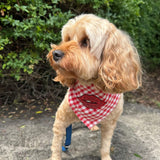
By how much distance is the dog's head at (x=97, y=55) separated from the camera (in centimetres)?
170

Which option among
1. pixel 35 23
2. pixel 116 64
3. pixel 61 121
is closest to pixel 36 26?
pixel 35 23

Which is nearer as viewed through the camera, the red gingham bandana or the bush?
the red gingham bandana

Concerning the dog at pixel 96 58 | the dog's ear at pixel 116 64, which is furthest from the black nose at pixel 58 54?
the dog's ear at pixel 116 64

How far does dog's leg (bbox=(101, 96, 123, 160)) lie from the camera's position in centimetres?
225

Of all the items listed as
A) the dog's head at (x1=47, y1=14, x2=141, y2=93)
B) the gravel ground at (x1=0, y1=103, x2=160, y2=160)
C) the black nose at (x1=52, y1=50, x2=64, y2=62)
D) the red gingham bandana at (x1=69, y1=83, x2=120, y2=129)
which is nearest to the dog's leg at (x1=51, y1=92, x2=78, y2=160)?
the red gingham bandana at (x1=69, y1=83, x2=120, y2=129)

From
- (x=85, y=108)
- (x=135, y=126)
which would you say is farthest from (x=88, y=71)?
(x=135, y=126)

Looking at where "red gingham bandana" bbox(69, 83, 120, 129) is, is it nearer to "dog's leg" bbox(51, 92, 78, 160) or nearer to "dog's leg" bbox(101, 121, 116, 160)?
"dog's leg" bbox(51, 92, 78, 160)

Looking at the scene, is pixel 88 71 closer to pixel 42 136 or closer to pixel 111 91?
pixel 111 91

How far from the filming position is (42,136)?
293 cm

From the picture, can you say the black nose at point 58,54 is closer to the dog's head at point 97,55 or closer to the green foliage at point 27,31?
the dog's head at point 97,55

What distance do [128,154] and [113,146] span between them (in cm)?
24

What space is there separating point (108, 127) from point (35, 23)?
176 cm

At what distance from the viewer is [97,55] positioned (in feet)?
5.92

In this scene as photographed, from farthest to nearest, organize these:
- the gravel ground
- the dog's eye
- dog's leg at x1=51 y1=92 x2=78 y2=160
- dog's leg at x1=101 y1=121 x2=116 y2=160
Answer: the gravel ground → dog's leg at x1=101 y1=121 x2=116 y2=160 → dog's leg at x1=51 y1=92 x2=78 y2=160 → the dog's eye
